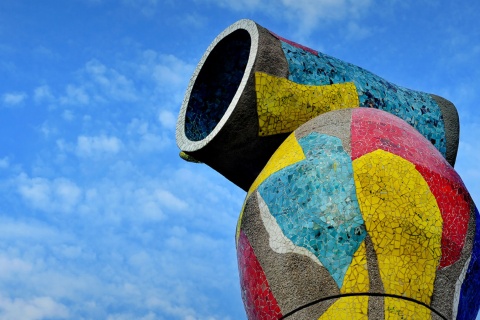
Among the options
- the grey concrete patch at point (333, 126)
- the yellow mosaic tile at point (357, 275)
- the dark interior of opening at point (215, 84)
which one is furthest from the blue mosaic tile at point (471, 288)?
the dark interior of opening at point (215, 84)

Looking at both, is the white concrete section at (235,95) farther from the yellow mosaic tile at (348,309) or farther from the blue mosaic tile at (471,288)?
the blue mosaic tile at (471,288)

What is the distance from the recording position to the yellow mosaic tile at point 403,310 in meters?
5.42

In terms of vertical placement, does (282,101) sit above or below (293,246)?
above

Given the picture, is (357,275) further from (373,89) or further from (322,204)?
(373,89)

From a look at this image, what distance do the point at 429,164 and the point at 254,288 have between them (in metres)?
1.45

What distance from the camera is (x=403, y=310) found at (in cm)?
546

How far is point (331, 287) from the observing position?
5504 millimetres

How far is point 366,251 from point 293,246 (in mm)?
465

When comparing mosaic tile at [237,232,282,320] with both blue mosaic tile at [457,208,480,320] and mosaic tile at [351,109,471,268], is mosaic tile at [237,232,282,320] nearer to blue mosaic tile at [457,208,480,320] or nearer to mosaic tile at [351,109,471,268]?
mosaic tile at [351,109,471,268]

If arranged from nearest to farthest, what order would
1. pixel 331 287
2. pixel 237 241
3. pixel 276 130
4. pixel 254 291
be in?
pixel 331 287, pixel 254 291, pixel 237 241, pixel 276 130

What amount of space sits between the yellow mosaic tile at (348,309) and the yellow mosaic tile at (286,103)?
173 centimetres

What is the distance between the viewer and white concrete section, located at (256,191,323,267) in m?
5.63

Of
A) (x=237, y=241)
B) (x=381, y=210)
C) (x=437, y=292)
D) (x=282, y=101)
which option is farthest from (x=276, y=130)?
(x=437, y=292)

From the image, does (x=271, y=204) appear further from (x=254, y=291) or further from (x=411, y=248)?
(x=411, y=248)
